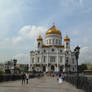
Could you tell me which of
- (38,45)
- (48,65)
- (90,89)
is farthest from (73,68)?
(90,89)

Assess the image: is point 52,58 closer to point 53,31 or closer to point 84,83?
point 53,31

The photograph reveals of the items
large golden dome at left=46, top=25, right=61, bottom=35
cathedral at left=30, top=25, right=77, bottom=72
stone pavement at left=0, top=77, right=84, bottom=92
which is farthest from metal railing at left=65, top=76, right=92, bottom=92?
large golden dome at left=46, top=25, right=61, bottom=35

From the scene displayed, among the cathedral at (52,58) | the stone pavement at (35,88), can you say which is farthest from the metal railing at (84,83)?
the cathedral at (52,58)

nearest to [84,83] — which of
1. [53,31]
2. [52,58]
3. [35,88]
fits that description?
[35,88]

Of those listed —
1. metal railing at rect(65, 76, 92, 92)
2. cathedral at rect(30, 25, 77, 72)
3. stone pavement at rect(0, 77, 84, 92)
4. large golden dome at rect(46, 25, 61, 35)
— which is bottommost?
stone pavement at rect(0, 77, 84, 92)

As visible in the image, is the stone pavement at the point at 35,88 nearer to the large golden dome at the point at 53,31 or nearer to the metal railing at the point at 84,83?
the metal railing at the point at 84,83

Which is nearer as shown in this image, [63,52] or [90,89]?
[90,89]

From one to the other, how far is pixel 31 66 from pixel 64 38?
71.3ft

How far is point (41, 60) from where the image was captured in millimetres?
81250

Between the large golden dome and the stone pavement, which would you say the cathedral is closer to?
the large golden dome

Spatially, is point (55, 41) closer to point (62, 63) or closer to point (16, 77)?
point (62, 63)

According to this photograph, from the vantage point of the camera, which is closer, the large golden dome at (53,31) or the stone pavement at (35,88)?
the stone pavement at (35,88)

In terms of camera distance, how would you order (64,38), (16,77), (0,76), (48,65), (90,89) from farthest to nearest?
(64,38), (48,65), (16,77), (0,76), (90,89)

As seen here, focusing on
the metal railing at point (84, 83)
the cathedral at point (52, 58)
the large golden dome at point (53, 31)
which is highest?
the large golden dome at point (53, 31)
